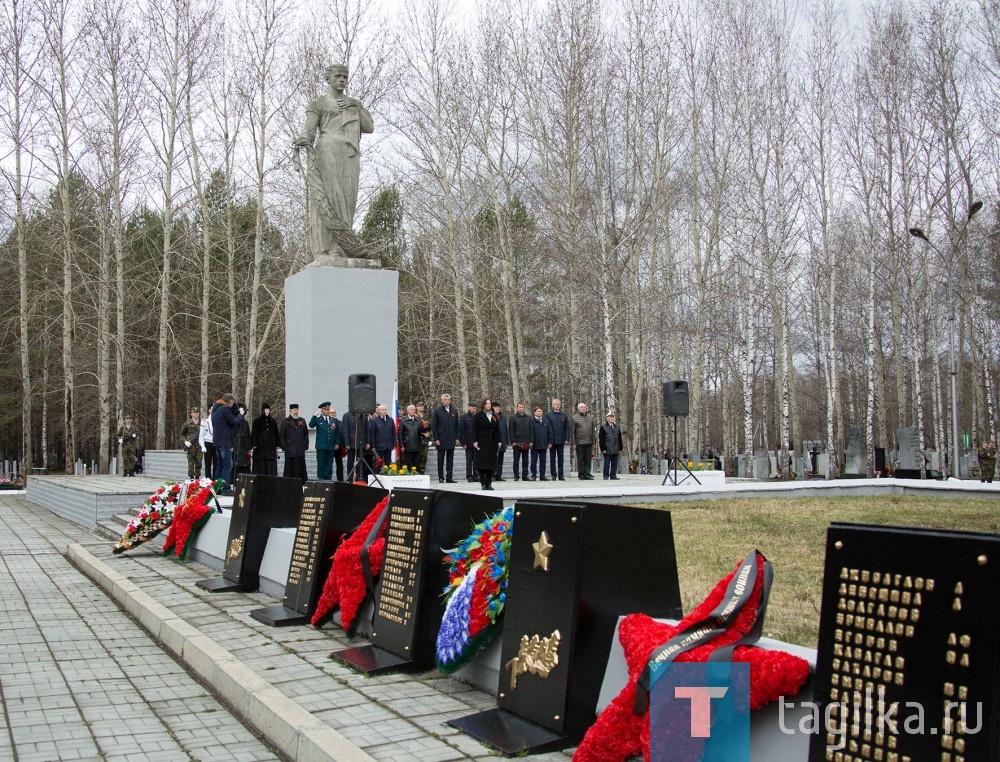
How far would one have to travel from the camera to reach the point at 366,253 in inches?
755

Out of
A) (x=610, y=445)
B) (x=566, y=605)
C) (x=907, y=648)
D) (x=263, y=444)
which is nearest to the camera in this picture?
(x=907, y=648)

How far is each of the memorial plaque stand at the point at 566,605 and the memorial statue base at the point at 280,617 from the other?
3007 millimetres

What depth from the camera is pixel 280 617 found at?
24.0ft

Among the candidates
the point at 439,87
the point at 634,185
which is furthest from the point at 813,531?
the point at 439,87

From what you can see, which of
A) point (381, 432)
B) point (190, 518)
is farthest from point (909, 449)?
point (190, 518)

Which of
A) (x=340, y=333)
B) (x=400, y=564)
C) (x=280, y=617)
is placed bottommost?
(x=280, y=617)

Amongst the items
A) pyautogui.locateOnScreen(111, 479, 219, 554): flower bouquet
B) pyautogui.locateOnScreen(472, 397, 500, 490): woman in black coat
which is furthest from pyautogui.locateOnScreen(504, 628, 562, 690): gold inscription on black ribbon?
pyautogui.locateOnScreen(472, 397, 500, 490): woman in black coat

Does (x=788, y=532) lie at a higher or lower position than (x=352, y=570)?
lower

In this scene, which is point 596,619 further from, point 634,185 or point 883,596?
point 634,185

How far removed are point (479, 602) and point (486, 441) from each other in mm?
12294

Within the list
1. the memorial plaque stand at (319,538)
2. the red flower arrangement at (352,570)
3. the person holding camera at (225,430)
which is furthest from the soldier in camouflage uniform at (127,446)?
the red flower arrangement at (352,570)

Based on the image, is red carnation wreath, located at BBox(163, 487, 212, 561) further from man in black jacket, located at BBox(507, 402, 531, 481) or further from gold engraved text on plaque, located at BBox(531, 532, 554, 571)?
man in black jacket, located at BBox(507, 402, 531, 481)

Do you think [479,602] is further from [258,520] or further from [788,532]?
[788,532]

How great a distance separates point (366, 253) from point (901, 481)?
11.4 m
